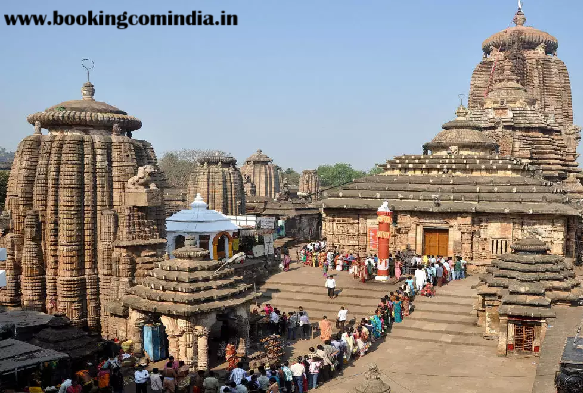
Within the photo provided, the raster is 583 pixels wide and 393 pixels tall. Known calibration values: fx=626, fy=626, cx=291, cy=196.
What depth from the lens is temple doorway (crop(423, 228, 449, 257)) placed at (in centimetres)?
2889

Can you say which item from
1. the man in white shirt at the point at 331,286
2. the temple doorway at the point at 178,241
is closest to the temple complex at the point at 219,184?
the temple doorway at the point at 178,241

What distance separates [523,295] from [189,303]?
9226 mm

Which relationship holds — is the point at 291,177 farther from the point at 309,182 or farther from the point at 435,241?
the point at 435,241

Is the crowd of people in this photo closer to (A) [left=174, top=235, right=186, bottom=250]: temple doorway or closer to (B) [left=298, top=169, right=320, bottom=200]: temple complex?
(A) [left=174, top=235, right=186, bottom=250]: temple doorway

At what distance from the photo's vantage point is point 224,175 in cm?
4128

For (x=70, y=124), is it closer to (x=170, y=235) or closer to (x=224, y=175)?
(x=170, y=235)

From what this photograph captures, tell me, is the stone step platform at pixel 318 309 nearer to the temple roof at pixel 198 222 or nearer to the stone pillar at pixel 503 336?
the stone pillar at pixel 503 336

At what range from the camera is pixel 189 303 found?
15.7 m

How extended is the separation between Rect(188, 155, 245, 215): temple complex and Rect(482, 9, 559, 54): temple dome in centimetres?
2590

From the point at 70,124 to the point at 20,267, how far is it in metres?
4.53

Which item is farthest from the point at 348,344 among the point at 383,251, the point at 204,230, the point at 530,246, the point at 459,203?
the point at 459,203

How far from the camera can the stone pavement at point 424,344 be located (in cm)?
1570

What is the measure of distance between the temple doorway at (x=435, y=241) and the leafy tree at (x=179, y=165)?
56505 millimetres

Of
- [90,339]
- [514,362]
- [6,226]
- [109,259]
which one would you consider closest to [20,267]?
[6,226]
